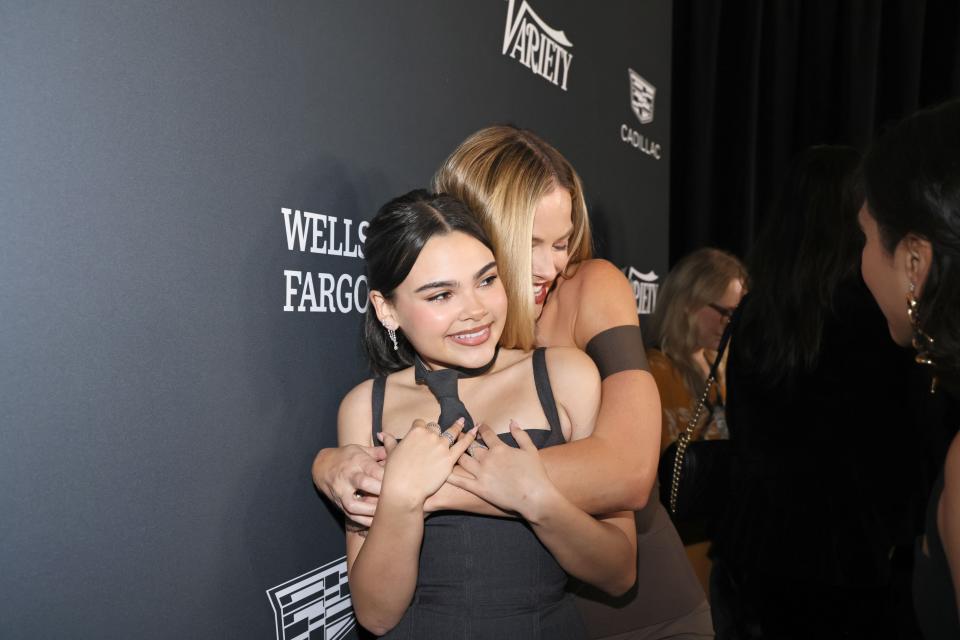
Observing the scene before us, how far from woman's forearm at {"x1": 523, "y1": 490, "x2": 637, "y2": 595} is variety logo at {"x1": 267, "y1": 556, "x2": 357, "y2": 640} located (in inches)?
23.3

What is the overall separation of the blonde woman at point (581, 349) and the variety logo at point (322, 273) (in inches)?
10.0

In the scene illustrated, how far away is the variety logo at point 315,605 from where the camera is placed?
1.62 m

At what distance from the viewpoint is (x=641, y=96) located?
10.9 feet

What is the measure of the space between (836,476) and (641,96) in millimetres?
1941

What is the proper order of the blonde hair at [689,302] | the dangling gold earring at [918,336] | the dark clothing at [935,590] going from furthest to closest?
the blonde hair at [689,302] → the dangling gold earring at [918,336] → the dark clothing at [935,590]

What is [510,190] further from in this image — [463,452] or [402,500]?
[402,500]

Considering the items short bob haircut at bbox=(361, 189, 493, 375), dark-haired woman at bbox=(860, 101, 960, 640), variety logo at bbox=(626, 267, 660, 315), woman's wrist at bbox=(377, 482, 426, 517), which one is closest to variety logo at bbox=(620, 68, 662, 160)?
variety logo at bbox=(626, 267, 660, 315)

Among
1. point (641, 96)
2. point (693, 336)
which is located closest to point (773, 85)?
point (641, 96)

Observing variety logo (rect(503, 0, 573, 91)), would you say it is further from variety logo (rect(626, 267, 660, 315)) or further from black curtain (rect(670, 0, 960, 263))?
black curtain (rect(670, 0, 960, 263))

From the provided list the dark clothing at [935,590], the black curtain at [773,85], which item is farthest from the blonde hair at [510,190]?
the black curtain at [773,85]

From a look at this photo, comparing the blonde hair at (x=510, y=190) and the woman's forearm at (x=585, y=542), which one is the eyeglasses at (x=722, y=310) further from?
the woman's forearm at (x=585, y=542)

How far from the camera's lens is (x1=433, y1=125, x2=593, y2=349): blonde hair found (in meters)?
1.56

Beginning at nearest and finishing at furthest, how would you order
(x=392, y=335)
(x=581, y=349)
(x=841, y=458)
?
(x=392, y=335) → (x=581, y=349) → (x=841, y=458)

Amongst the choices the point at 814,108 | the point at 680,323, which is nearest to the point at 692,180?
the point at 814,108
